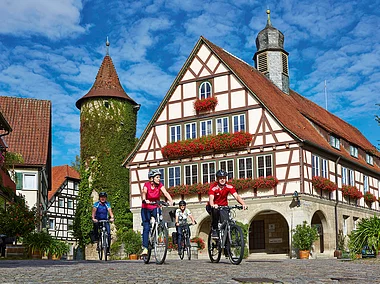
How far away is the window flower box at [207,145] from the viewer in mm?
30469

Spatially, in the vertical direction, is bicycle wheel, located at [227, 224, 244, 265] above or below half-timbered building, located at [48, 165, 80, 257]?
below

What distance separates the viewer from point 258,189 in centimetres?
3006

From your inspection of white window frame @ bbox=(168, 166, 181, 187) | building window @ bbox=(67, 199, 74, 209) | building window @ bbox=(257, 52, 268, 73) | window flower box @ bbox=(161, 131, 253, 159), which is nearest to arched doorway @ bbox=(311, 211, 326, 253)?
window flower box @ bbox=(161, 131, 253, 159)

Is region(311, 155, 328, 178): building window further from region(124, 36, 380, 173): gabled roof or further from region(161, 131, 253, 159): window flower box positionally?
region(161, 131, 253, 159): window flower box

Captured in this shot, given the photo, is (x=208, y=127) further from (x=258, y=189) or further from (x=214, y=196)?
(x=214, y=196)

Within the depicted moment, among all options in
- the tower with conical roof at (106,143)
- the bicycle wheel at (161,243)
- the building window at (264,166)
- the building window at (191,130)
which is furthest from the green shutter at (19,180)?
the bicycle wheel at (161,243)

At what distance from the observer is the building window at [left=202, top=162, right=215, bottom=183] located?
104ft

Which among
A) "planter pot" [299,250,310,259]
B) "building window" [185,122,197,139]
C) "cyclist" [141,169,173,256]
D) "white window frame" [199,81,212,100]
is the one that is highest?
"white window frame" [199,81,212,100]

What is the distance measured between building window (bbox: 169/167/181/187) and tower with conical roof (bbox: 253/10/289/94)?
8.57 meters

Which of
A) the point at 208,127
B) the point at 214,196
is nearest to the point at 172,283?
the point at 214,196

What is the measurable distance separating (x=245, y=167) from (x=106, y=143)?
9.97 meters

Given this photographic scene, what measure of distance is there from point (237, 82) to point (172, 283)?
24.6 meters

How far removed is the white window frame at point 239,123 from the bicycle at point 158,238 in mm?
18971

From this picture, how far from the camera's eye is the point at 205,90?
32344mm
